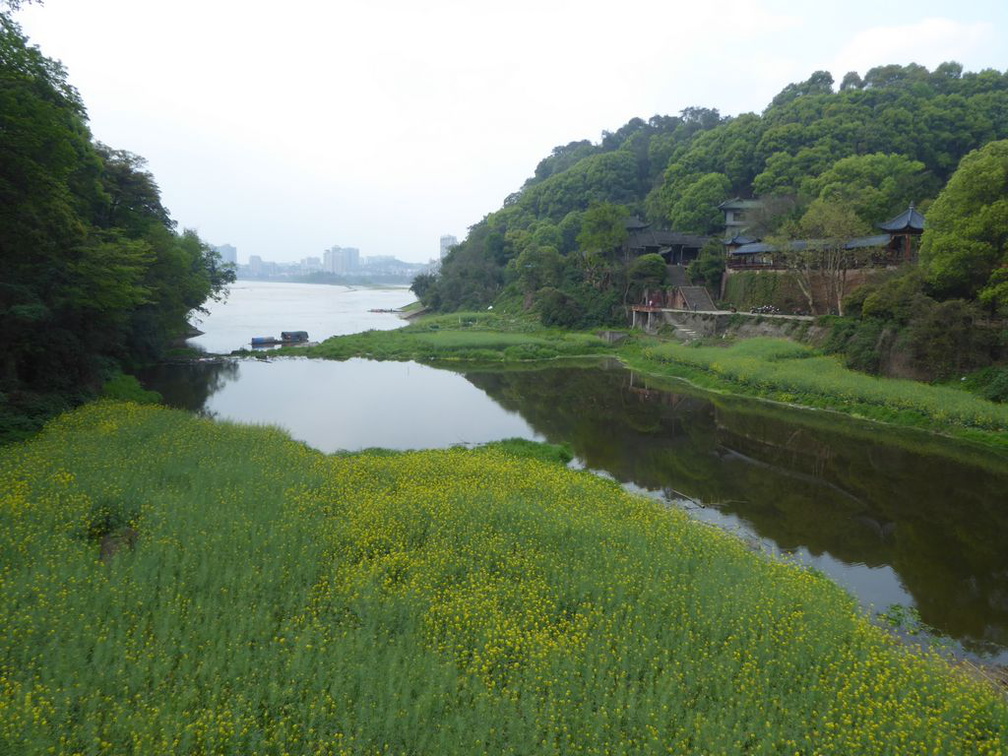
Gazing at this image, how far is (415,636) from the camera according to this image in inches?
303

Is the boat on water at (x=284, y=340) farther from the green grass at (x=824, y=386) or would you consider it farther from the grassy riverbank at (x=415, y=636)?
the grassy riverbank at (x=415, y=636)

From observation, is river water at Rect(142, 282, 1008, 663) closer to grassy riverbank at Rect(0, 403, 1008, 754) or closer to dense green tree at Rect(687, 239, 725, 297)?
grassy riverbank at Rect(0, 403, 1008, 754)

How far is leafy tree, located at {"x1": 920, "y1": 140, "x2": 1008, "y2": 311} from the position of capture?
24684 mm

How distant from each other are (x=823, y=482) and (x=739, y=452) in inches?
136

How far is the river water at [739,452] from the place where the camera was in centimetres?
1223

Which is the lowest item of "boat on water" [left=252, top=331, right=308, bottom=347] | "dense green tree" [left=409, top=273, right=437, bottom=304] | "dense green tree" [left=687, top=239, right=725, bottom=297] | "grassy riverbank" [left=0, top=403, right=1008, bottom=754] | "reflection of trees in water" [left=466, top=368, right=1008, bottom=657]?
"reflection of trees in water" [left=466, top=368, right=1008, bottom=657]

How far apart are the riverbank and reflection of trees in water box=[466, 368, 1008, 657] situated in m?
1.77

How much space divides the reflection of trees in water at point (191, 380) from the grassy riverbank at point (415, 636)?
1592 cm

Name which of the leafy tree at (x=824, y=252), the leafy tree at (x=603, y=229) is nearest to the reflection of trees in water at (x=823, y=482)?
the leafy tree at (x=824, y=252)

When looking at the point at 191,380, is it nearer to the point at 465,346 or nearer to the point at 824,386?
the point at 465,346

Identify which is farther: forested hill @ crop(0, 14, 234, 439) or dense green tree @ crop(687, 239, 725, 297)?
dense green tree @ crop(687, 239, 725, 297)

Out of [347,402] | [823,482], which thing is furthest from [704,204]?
[823,482]

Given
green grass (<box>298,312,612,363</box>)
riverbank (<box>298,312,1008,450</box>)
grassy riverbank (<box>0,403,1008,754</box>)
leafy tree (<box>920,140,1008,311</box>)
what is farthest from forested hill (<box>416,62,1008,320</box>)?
grassy riverbank (<box>0,403,1008,754</box>)

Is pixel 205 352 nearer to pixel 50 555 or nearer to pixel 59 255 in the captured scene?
pixel 59 255
